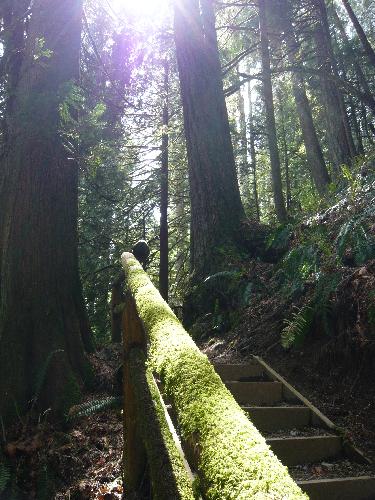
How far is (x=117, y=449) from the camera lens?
456 cm

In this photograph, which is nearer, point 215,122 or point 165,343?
point 165,343

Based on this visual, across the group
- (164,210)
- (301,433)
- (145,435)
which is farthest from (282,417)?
(164,210)

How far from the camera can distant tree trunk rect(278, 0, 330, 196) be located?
41.5 ft

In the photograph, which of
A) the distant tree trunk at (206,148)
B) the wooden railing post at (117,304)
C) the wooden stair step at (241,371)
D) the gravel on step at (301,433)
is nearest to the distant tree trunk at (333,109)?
the distant tree trunk at (206,148)

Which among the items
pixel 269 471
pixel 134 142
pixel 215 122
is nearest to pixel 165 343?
pixel 269 471

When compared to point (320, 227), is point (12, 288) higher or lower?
lower

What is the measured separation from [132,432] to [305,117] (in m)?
14.1

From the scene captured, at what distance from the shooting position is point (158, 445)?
216cm

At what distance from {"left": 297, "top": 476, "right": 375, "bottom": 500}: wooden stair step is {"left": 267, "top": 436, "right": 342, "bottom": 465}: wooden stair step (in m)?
0.46

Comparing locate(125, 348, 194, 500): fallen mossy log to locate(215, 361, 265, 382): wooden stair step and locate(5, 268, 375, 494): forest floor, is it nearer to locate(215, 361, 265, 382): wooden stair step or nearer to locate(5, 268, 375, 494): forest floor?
locate(5, 268, 375, 494): forest floor

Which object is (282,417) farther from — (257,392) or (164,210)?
(164,210)

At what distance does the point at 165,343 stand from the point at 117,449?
9.24ft

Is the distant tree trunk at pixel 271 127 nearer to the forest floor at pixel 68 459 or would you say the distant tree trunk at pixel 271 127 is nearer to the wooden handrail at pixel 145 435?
the forest floor at pixel 68 459

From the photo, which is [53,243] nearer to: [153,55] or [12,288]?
[12,288]
